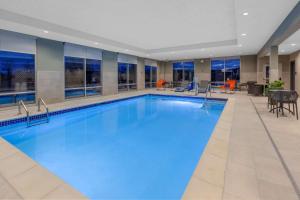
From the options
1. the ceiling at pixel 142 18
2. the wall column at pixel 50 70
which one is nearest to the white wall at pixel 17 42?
the wall column at pixel 50 70

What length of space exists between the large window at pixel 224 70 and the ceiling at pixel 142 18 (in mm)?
6489

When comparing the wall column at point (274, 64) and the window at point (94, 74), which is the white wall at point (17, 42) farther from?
the wall column at point (274, 64)

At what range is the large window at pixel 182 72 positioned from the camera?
15.0 metres

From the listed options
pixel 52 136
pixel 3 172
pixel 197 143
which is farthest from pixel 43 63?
pixel 197 143

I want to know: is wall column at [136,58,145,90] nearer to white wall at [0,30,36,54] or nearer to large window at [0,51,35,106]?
large window at [0,51,35,106]

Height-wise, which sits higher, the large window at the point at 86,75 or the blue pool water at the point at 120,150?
the large window at the point at 86,75

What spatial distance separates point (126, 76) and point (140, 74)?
1291 millimetres

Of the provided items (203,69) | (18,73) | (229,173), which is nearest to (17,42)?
(18,73)

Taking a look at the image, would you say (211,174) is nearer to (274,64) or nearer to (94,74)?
(274,64)

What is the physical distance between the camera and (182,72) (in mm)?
15352

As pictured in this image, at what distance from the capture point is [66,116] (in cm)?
597

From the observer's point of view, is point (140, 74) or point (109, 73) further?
point (140, 74)

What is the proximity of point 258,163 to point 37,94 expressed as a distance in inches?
282

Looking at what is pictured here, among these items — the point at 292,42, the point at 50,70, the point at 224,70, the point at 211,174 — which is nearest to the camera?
the point at 211,174
